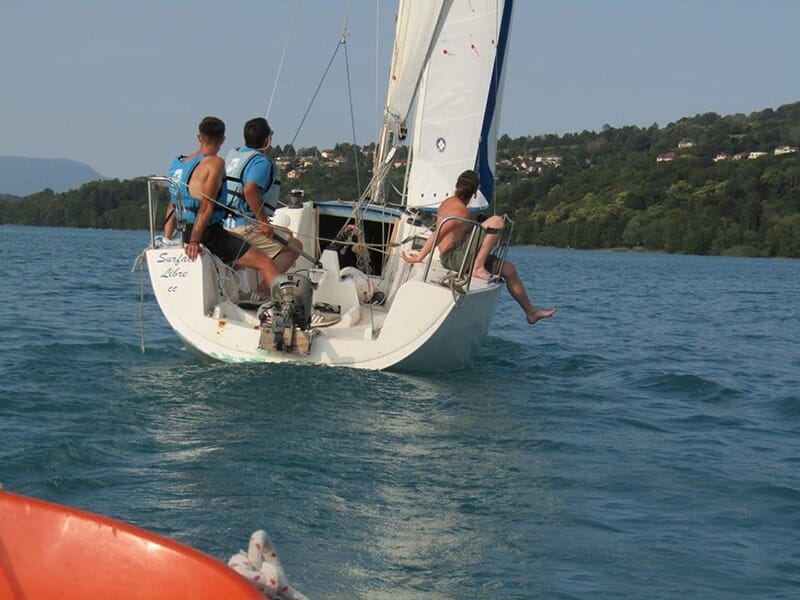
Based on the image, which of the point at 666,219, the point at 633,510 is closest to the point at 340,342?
the point at 633,510

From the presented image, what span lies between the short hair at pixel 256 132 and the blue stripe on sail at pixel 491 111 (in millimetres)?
3458

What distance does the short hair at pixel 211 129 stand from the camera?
28.6ft

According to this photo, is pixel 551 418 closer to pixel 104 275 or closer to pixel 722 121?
pixel 104 275

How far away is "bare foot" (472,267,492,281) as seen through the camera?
9.86 metres

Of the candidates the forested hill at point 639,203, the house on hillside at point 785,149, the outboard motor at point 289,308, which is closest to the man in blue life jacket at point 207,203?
the outboard motor at point 289,308

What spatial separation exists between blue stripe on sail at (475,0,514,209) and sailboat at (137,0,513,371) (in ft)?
0.05

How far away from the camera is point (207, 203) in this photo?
859cm

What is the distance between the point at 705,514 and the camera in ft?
18.7

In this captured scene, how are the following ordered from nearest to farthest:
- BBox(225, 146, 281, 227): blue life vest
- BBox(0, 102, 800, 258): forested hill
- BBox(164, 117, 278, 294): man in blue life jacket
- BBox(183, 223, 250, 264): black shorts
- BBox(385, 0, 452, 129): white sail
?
BBox(164, 117, 278, 294): man in blue life jacket, BBox(183, 223, 250, 264): black shorts, BBox(225, 146, 281, 227): blue life vest, BBox(385, 0, 452, 129): white sail, BBox(0, 102, 800, 258): forested hill

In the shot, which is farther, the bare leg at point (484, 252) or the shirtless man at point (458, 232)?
the bare leg at point (484, 252)

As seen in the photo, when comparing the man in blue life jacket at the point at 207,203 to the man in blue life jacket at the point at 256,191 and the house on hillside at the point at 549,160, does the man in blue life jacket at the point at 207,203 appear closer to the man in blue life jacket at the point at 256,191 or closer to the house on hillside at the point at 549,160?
the man in blue life jacket at the point at 256,191

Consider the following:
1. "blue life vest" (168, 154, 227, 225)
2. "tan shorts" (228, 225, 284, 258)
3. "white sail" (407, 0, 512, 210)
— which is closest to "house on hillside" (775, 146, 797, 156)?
"white sail" (407, 0, 512, 210)

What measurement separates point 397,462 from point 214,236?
3.33m

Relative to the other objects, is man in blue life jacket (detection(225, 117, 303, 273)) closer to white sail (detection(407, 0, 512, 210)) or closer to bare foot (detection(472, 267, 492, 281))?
bare foot (detection(472, 267, 492, 281))
